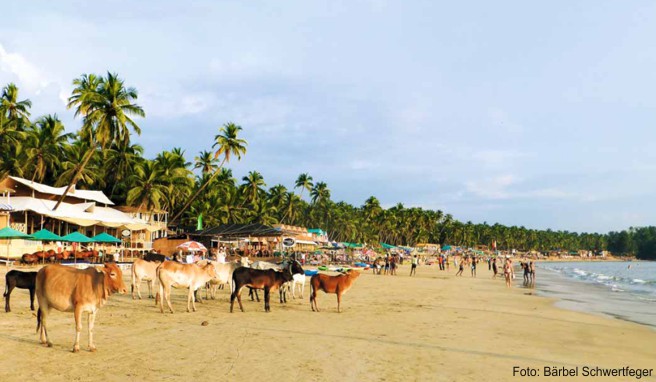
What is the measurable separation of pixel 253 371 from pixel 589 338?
36.6 ft

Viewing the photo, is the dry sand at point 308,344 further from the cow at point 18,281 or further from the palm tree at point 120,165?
the palm tree at point 120,165

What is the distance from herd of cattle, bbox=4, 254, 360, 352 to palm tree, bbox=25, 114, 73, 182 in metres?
44.7

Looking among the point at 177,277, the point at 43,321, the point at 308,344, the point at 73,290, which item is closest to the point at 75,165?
the point at 177,277

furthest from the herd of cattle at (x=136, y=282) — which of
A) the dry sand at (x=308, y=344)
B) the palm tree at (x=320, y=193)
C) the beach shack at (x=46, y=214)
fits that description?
the palm tree at (x=320, y=193)

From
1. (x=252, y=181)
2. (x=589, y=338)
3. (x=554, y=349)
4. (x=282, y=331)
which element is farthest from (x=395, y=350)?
(x=252, y=181)

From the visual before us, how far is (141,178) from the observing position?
62000 millimetres

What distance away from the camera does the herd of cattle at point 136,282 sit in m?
9.45

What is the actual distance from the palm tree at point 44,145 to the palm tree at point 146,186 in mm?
10779

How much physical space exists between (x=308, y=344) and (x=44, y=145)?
62.4 m

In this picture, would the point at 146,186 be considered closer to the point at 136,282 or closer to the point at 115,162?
the point at 115,162

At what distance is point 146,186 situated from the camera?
6197 cm

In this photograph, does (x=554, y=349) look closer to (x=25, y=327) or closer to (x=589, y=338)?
(x=589, y=338)

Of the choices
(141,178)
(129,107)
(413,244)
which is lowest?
(413,244)

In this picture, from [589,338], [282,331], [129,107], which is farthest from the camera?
[129,107]
